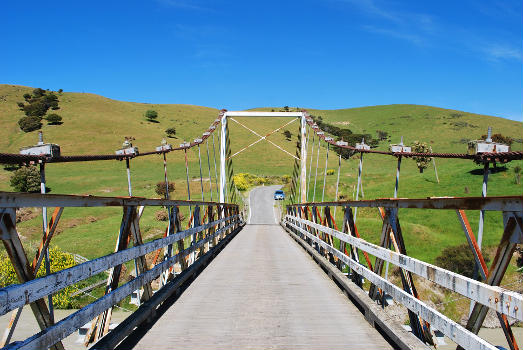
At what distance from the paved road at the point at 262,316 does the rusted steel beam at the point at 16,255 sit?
1.58 metres

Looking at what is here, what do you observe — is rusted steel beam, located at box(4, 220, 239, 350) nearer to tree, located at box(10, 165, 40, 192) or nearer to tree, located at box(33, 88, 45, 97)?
tree, located at box(10, 165, 40, 192)

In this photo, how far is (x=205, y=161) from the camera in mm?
95625

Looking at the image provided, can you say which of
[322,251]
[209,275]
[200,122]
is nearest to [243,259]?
[322,251]

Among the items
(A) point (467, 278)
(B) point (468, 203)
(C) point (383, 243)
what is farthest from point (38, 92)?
(A) point (467, 278)

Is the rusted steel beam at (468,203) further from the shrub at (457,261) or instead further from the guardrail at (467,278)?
the shrub at (457,261)

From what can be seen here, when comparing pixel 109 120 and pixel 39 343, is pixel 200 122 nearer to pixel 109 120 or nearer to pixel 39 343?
pixel 109 120

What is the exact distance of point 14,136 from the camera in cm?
9894

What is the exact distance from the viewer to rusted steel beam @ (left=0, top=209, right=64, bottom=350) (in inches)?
120

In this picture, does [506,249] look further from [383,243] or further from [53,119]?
[53,119]

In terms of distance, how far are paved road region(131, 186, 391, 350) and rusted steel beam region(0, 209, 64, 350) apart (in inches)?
62.1

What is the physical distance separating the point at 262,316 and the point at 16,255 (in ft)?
11.7

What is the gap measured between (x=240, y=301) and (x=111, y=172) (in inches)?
3129

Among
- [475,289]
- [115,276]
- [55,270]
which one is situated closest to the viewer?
[475,289]

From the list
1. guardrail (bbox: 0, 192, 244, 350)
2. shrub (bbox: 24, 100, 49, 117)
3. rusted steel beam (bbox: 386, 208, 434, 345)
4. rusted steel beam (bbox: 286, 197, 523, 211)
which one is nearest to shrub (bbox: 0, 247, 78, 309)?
guardrail (bbox: 0, 192, 244, 350)
